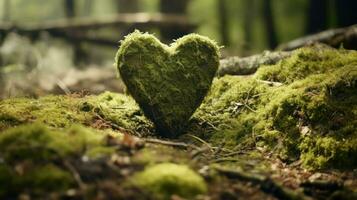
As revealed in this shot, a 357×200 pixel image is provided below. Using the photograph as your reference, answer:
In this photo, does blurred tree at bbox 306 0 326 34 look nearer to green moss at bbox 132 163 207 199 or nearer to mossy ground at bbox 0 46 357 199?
mossy ground at bbox 0 46 357 199

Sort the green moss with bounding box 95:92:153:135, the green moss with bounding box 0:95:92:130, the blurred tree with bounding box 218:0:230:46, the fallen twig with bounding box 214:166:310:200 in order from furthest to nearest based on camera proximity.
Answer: the blurred tree with bounding box 218:0:230:46 → the green moss with bounding box 95:92:153:135 → the green moss with bounding box 0:95:92:130 → the fallen twig with bounding box 214:166:310:200

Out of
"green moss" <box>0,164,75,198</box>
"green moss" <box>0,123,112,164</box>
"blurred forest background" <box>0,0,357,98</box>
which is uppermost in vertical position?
"blurred forest background" <box>0,0,357,98</box>

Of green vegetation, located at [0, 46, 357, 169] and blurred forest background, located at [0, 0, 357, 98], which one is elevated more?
blurred forest background, located at [0, 0, 357, 98]

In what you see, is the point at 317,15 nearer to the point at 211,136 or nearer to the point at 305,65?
the point at 305,65

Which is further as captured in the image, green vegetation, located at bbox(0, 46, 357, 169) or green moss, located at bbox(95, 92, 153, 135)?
green moss, located at bbox(95, 92, 153, 135)

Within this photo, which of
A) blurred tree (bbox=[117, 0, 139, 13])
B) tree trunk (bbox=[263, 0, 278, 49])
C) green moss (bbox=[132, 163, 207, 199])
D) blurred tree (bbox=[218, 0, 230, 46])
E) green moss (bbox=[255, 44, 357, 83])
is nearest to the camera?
green moss (bbox=[132, 163, 207, 199])

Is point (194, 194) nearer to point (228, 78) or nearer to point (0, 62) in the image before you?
point (228, 78)

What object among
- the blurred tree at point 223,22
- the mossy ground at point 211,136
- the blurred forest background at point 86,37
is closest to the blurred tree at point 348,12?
the blurred forest background at point 86,37

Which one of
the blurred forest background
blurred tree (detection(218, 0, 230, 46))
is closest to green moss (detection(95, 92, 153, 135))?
the blurred forest background
